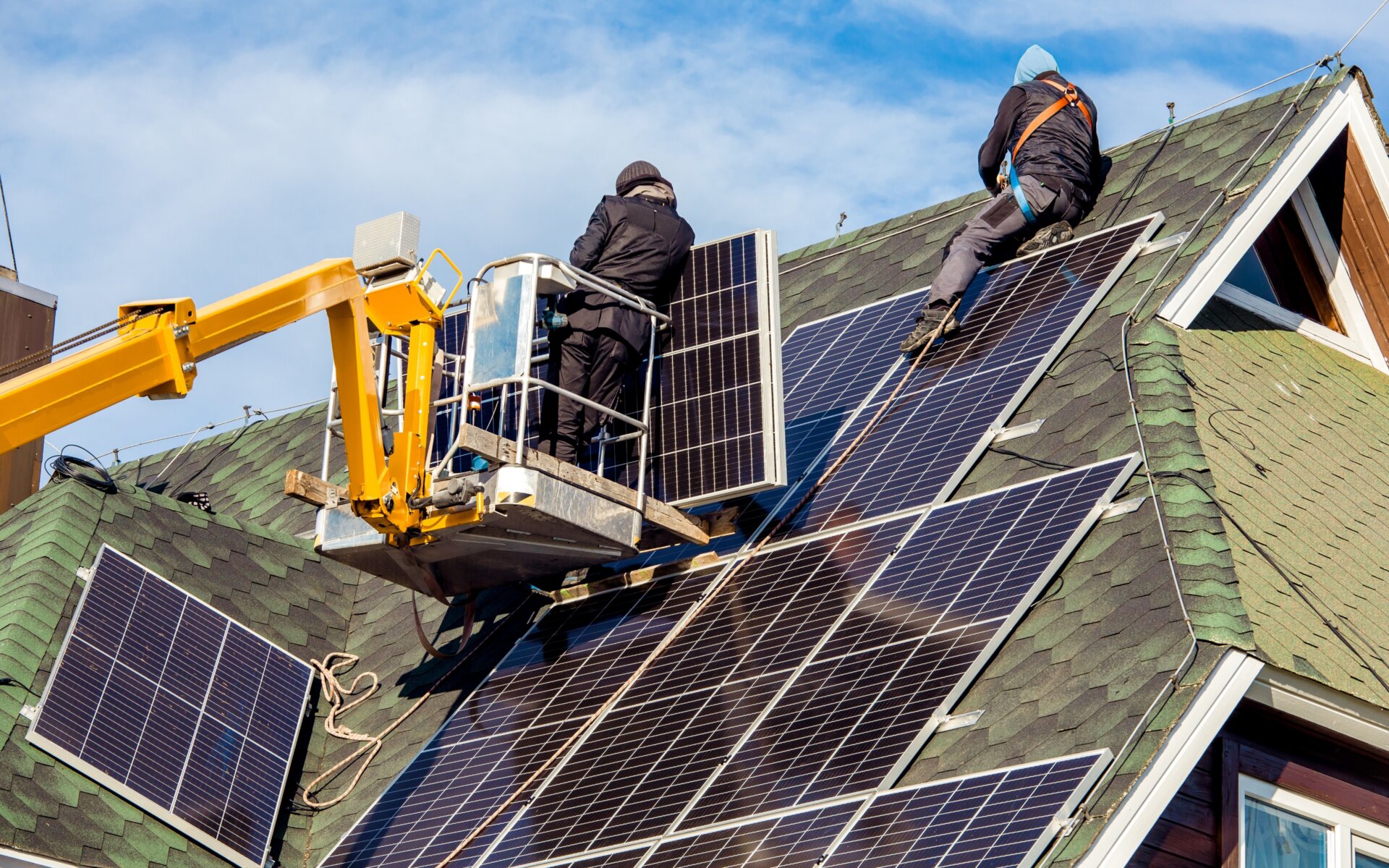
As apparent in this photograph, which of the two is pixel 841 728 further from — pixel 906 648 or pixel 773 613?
pixel 773 613

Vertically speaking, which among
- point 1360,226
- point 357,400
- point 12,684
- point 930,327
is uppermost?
point 1360,226

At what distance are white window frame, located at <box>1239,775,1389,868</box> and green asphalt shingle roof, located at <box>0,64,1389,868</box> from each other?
0.72 m

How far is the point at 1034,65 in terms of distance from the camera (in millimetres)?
17547

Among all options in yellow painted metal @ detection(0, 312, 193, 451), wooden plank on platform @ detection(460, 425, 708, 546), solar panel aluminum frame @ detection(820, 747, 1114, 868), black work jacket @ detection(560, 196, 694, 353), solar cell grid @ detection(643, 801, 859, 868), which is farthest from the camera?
black work jacket @ detection(560, 196, 694, 353)

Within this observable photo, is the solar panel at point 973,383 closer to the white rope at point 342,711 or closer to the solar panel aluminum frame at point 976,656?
the solar panel aluminum frame at point 976,656

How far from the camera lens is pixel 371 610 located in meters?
17.4

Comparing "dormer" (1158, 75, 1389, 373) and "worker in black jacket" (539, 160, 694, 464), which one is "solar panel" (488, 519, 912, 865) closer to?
"worker in black jacket" (539, 160, 694, 464)

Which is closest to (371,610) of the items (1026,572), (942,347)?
(942,347)

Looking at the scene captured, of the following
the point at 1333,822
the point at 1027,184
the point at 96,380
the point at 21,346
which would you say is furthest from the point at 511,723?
the point at 21,346

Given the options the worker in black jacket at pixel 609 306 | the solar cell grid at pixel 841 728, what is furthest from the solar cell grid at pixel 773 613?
the worker in black jacket at pixel 609 306

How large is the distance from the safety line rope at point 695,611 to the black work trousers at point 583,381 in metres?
1.61

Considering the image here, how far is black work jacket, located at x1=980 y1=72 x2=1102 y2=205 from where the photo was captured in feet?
54.3

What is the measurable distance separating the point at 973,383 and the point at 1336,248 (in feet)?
12.3

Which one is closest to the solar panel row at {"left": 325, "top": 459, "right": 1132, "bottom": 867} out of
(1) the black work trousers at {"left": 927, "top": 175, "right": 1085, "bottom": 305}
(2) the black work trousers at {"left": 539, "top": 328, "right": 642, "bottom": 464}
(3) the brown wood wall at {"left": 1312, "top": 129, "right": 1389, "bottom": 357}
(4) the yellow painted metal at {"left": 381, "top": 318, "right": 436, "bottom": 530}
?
(2) the black work trousers at {"left": 539, "top": 328, "right": 642, "bottom": 464}
